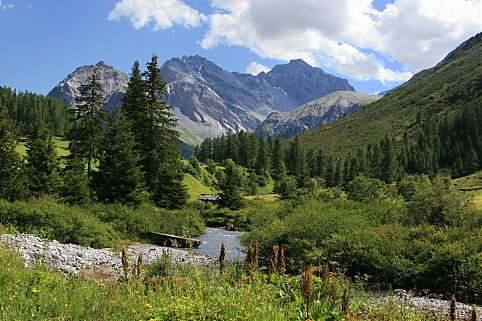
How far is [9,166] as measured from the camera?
35.3 m

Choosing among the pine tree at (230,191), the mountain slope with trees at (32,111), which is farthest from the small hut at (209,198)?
A: the mountain slope with trees at (32,111)

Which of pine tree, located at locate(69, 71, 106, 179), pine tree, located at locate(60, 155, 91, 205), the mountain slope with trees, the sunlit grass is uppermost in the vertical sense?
the mountain slope with trees

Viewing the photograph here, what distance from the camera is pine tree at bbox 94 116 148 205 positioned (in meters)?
38.3

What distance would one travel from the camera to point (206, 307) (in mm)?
6223

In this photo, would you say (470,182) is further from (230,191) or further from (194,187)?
(230,191)

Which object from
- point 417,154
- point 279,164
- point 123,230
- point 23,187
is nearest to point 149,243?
point 123,230

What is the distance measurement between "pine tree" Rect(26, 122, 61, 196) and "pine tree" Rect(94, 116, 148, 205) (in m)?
3.67

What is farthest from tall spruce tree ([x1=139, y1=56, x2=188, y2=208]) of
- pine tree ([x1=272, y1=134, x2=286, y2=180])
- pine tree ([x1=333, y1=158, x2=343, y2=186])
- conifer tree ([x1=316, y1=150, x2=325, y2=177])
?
conifer tree ([x1=316, y1=150, x2=325, y2=177])

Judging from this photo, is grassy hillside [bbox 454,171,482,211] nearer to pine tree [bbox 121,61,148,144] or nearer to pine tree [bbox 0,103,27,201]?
pine tree [bbox 121,61,148,144]

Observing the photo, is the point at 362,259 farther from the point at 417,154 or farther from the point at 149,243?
the point at 417,154

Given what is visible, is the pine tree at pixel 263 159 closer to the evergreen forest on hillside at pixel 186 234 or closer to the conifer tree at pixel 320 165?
the conifer tree at pixel 320 165

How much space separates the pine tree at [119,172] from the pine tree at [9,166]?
6390 millimetres

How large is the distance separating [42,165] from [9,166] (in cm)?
258

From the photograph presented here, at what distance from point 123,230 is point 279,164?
336ft
